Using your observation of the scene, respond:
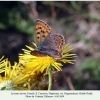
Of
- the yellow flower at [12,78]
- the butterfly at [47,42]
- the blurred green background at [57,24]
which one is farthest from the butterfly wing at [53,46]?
the blurred green background at [57,24]

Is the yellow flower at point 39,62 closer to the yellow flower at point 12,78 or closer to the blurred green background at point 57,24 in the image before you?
the yellow flower at point 12,78

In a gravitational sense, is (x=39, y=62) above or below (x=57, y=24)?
below

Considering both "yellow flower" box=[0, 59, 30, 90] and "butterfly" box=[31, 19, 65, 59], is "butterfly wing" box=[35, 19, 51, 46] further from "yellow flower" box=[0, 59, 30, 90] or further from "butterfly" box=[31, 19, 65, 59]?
"yellow flower" box=[0, 59, 30, 90]

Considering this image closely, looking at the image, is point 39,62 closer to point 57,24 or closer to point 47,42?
point 47,42

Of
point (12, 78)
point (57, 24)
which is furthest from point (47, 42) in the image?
point (57, 24)

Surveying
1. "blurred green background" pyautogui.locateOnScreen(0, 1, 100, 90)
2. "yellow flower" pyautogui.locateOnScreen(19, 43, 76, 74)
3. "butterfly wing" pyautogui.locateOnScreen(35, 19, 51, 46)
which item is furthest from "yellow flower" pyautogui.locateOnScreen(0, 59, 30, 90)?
"blurred green background" pyautogui.locateOnScreen(0, 1, 100, 90)

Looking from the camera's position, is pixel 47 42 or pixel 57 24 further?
pixel 57 24
